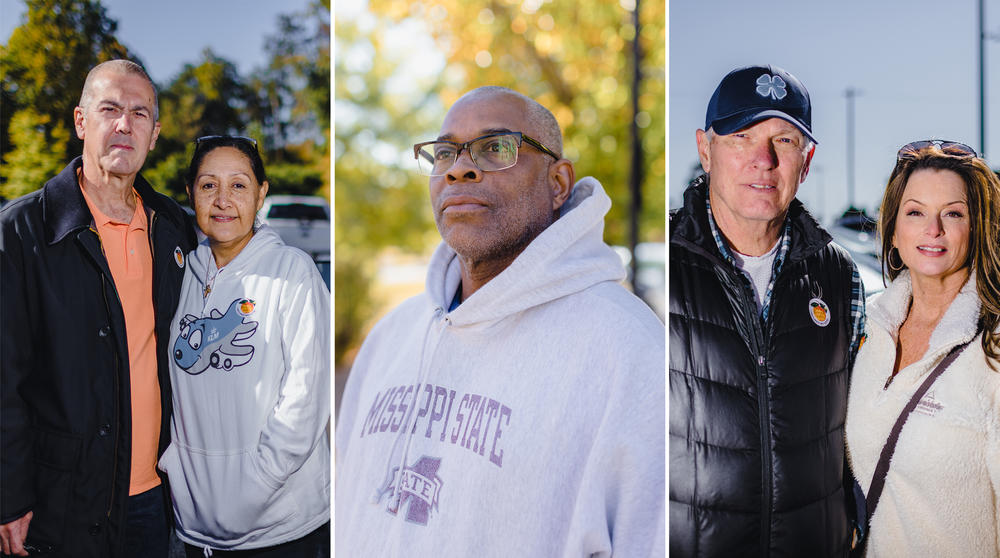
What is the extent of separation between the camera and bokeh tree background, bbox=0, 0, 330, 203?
2.36 meters

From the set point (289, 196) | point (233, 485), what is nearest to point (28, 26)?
point (289, 196)

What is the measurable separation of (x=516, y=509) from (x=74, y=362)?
1411mm

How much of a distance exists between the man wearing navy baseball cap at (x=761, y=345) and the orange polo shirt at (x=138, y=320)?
1.67m

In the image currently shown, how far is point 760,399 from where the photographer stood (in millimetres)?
2248

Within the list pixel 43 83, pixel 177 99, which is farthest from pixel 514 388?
pixel 43 83

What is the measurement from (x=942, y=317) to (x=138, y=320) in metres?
2.49

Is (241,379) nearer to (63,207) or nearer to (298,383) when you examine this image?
(298,383)

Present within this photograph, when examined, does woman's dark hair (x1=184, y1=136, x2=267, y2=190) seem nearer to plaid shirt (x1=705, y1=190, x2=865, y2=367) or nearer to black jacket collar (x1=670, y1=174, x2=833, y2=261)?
black jacket collar (x1=670, y1=174, x2=833, y2=261)

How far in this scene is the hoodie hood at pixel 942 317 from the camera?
7.23 ft

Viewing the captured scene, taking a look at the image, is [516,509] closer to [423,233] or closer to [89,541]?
[89,541]

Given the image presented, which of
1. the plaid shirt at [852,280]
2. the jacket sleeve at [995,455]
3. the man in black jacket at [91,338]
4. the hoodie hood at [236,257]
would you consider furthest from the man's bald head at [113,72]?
the jacket sleeve at [995,455]

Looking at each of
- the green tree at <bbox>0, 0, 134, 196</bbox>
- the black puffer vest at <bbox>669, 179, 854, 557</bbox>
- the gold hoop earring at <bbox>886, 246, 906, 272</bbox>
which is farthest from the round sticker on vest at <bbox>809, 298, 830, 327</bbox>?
the green tree at <bbox>0, 0, 134, 196</bbox>

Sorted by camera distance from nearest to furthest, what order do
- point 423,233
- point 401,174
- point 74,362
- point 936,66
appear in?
point 74,362
point 936,66
point 401,174
point 423,233

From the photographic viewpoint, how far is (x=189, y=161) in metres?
2.46
